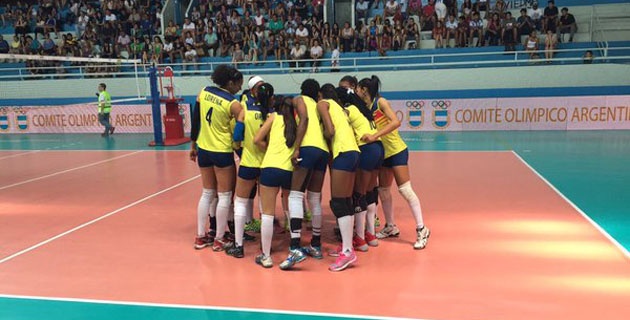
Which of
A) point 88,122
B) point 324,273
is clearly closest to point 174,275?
point 324,273

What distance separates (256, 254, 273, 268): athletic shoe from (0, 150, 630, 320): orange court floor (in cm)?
8

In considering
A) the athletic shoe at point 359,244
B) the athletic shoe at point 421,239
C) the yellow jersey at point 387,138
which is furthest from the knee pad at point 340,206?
the athletic shoe at point 421,239

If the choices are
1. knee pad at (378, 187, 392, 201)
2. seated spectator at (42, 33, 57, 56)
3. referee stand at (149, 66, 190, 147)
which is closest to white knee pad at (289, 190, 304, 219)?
knee pad at (378, 187, 392, 201)

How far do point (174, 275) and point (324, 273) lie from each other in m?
1.53

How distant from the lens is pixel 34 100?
2036 cm

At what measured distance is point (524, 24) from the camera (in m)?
19.0

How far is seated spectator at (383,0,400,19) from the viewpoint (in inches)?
846

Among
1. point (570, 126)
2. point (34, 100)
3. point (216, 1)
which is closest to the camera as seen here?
point (570, 126)

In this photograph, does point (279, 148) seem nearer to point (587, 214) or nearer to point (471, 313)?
point (471, 313)

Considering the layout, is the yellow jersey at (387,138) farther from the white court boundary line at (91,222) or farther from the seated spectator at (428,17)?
the seated spectator at (428,17)

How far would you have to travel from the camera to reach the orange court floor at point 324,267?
13.5 feet

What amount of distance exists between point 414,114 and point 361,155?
1230 centimetres

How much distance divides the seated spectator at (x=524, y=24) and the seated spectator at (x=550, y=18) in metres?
0.43

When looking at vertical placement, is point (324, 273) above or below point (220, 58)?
below
